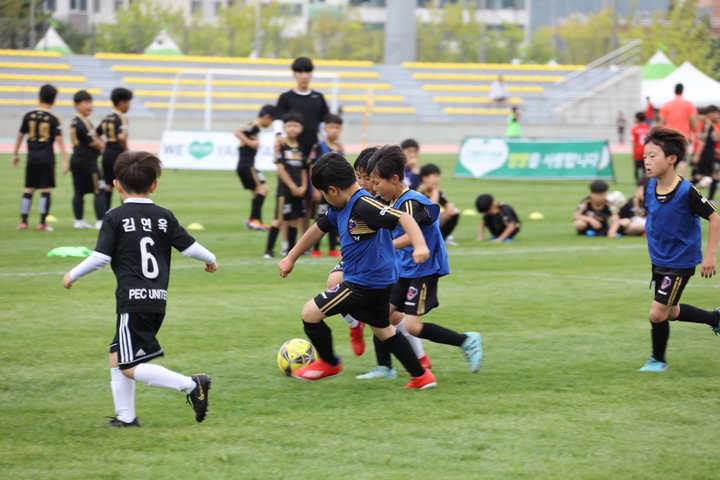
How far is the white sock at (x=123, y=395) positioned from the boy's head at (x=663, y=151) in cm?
373

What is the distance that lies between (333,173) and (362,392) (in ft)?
4.94

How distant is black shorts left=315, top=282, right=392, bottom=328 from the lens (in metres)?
5.24

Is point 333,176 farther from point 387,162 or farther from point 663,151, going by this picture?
point 663,151

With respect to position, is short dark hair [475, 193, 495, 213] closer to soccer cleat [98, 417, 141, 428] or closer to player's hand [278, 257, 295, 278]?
player's hand [278, 257, 295, 278]

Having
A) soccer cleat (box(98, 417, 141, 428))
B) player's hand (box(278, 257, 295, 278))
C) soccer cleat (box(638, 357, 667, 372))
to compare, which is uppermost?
player's hand (box(278, 257, 295, 278))

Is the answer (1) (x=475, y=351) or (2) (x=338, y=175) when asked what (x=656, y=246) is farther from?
(2) (x=338, y=175)

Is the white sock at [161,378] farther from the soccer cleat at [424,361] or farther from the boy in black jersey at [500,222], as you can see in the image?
the boy in black jersey at [500,222]

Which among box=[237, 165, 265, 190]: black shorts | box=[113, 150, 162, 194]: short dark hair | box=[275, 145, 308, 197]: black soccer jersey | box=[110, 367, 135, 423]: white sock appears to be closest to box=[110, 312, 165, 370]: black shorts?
box=[110, 367, 135, 423]: white sock

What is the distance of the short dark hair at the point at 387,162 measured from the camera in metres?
5.33

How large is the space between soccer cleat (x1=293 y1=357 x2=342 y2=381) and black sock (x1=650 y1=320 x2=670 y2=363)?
229 centimetres

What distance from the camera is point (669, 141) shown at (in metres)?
5.83

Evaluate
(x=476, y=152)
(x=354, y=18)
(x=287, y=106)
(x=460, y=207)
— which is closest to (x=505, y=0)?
(x=354, y=18)

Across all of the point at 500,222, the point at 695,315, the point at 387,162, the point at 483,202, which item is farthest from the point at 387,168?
the point at 500,222

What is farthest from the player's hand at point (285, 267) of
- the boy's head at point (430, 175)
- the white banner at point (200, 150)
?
the white banner at point (200, 150)
